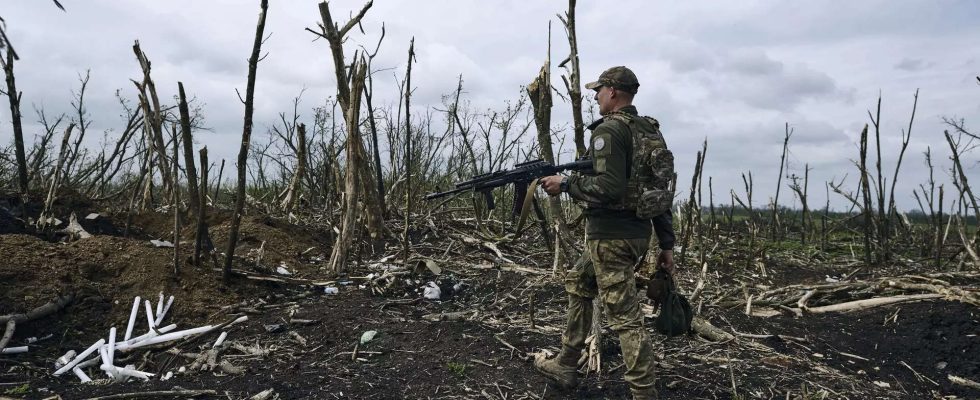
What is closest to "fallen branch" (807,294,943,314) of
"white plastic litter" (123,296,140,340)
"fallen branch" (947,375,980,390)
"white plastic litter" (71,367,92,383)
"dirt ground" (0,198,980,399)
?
"dirt ground" (0,198,980,399)

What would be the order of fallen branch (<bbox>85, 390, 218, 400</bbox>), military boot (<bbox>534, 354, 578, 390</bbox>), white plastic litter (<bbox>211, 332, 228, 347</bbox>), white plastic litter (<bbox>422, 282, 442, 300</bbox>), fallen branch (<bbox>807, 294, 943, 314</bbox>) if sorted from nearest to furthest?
fallen branch (<bbox>85, 390, 218, 400</bbox>)
military boot (<bbox>534, 354, 578, 390</bbox>)
white plastic litter (<bbox>211, 332, 228, 347</bbox>)
white plastic litter (<bbox>422, 282, 442, 300</bbox>)
fallen branch (<bbox>807, 294, 943, 314</bbox>)

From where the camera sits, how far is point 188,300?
228 inches

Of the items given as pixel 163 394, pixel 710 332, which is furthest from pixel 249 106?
pixel 710 332

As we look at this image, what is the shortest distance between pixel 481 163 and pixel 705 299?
6959mm

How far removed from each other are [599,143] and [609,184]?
24cm

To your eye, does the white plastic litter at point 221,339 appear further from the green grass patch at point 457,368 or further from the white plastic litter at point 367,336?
the green grass patch at point 457,368

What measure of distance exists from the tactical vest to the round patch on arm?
15 centimetres

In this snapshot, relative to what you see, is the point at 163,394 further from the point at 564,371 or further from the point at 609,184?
the point at 609,184

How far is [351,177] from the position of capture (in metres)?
6.97

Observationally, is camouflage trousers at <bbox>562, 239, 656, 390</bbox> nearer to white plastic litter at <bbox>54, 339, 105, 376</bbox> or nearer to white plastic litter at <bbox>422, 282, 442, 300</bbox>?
white plastic litter at <bbox>422, 282, 442, 300</bbox>

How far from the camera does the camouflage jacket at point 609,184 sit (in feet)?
11.9

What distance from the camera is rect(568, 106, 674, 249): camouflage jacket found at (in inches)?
142

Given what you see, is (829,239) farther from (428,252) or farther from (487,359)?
(487,359)

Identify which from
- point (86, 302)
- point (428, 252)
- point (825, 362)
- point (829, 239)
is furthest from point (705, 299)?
point (829, 239)
